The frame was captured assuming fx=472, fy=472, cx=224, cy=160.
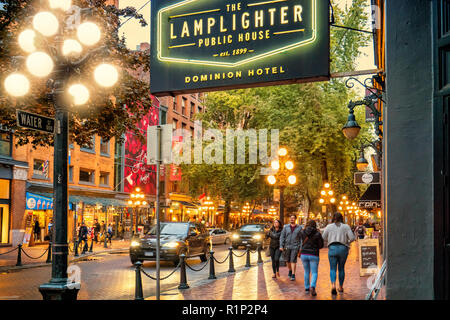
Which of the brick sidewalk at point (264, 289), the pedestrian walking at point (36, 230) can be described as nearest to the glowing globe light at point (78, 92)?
the brick sidewalk at point (264, 289)

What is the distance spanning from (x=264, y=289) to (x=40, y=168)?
74.0 feet

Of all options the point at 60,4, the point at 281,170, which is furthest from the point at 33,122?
the point at 281,170

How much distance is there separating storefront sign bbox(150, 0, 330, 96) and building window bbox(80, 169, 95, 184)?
2922 cm

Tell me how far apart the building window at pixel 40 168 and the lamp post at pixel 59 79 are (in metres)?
23.2

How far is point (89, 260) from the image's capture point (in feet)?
70.7

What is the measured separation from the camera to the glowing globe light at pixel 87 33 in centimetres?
807

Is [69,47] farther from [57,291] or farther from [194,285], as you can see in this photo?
[194,285]

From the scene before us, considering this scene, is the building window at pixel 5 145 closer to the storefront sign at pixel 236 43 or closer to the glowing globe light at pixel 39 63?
the glowing globe light at pixel 39 63

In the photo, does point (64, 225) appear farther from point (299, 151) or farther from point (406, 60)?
point (299, 151)

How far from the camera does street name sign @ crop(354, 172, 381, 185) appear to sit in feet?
59.7

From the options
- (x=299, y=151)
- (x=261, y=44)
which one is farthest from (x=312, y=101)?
(x=261, y=44)

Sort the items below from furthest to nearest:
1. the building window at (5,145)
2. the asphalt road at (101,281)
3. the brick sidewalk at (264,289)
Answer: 1. the building window at (5,145)
2. the asphalt road at (101,281)
3. the brick sidewalk at (264,289)

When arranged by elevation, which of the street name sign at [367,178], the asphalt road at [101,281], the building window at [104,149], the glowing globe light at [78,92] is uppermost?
the building window at [104,149]

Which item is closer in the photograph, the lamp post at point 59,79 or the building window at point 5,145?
the lamp post at point 59,79
